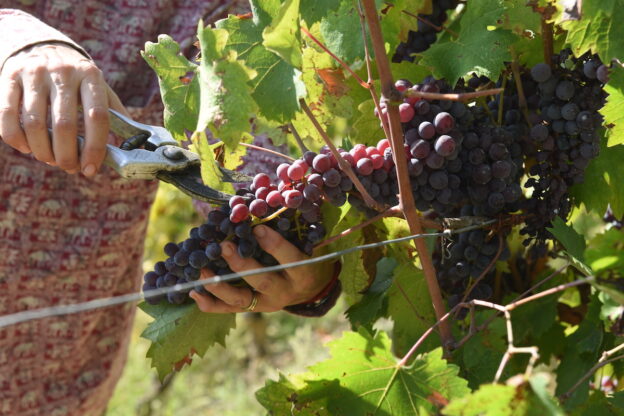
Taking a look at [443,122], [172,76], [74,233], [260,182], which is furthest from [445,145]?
[74,233]

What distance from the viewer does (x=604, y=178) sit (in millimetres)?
959

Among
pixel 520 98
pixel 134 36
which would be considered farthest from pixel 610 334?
pixel 134 36

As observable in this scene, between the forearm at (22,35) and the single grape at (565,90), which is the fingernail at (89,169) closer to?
the forearm at (22,35)

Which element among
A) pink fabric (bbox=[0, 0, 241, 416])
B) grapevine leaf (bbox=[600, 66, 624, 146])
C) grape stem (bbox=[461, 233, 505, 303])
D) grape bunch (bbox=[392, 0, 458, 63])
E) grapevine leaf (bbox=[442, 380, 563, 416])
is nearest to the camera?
grapevine leaf (bbox=[442, 380, 563, 416])

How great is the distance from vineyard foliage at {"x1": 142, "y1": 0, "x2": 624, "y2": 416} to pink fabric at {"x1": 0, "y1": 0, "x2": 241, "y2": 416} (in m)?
0.64

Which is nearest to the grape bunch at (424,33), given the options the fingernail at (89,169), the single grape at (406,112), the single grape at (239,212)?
the single grape at (406,112)

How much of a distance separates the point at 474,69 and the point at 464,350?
345 millimetres

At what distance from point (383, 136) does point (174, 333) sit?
0.38 metres

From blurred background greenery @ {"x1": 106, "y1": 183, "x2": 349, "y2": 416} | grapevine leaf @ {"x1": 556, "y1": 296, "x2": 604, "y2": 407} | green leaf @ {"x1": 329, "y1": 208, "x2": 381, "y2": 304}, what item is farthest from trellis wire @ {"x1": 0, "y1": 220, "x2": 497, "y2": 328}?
blurred background greenery @ {"x1": 106, "y1": 183, "x2": 349, "y2": 416}

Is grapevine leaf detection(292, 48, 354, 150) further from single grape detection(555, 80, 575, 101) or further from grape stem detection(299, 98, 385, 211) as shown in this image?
single grape detection(555, 80, 575, 101)

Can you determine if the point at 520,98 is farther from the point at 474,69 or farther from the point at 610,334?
the point at 610,334

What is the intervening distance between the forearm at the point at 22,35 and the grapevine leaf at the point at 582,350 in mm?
795

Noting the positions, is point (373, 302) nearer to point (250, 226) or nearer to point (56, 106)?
point (250, 226)

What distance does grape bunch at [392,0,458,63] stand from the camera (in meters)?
1.04
